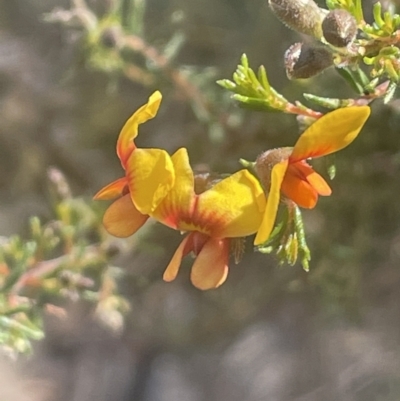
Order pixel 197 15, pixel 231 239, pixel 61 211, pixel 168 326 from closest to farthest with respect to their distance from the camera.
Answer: pixel 231 239 → pixel 61 211 → pixel 197 15 → pixel 168 326

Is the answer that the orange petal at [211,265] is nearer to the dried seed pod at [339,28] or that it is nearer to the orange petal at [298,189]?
the orange petal at [298,189]

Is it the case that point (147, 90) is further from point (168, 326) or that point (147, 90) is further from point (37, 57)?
point (168, 326)

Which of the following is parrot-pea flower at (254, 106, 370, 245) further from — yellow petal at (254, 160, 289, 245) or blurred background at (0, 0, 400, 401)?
blurred background at (0, 0, 400, 401)

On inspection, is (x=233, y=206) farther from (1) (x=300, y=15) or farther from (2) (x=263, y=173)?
(1) (x=300, y=15)

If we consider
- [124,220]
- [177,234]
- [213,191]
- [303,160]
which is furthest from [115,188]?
[177,234]

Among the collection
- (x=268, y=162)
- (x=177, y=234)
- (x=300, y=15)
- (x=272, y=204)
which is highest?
(x=177, y=234)

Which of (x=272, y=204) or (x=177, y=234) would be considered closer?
(x=272, y=204)

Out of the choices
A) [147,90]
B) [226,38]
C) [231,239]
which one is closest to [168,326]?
[147,90]

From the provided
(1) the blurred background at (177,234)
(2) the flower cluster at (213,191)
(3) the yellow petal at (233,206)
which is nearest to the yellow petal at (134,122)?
(2) the flower cluster at (213,191)
